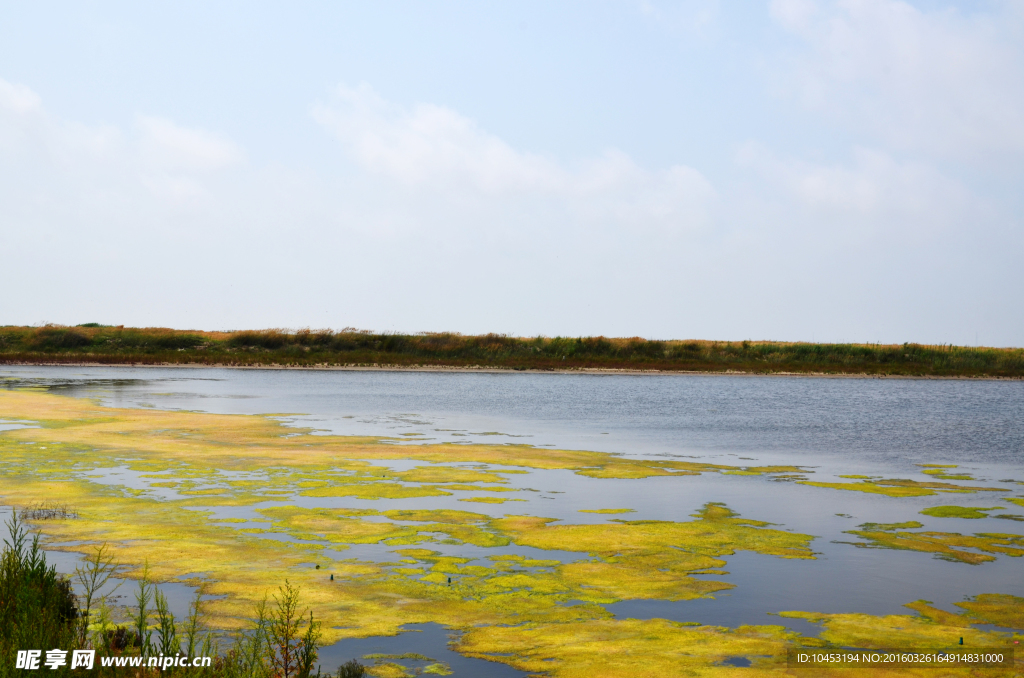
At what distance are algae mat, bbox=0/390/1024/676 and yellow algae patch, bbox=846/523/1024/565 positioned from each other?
0.06 metres

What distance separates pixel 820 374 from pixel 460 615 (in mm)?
66597

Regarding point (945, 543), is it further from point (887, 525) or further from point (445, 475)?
point (445, 475)

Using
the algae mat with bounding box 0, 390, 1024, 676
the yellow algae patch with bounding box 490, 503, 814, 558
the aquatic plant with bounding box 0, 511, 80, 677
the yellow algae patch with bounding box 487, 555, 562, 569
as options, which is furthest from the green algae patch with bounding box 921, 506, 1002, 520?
the aquatic plant with bounding box 0, 511, 80, 677

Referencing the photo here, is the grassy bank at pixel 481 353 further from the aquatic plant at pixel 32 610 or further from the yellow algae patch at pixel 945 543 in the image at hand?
the aquatic plant at pixel 32 610

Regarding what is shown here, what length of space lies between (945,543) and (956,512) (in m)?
2.77

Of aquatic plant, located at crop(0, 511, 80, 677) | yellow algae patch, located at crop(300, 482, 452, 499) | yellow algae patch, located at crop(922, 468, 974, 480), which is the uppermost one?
aquatic plant, located at crop(0, 511, 80, 677)

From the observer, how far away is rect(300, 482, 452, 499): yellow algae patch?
14078mm

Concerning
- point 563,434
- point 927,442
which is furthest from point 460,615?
point 927,442

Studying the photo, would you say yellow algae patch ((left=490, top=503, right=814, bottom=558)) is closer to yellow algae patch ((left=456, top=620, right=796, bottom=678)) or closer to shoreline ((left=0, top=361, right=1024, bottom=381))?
yellow algae patch ((left=456, top=620, right=796, bottom=678))

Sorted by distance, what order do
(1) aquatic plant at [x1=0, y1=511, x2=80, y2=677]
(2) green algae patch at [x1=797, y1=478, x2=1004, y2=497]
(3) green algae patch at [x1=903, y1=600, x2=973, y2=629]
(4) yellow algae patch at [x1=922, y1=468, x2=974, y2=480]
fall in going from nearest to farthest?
(1) aquatic plant at [x1=0, y1=511, x2=80, y2=677], (3) green algae patch at [x1=903, y1=600, x2=973, y2=629], (2) green algae patch at [x1=797, y1=478, x2=1004, y2=497], (4) yellow algae patch at [x1=922, y1=468, x2=974, y2=480]

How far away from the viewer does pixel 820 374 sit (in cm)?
6950

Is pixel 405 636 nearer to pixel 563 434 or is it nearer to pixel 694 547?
pixel 694 547

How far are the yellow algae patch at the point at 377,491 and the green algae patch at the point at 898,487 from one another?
7.39 m

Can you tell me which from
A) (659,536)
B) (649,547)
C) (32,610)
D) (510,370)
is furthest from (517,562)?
(510,370)
